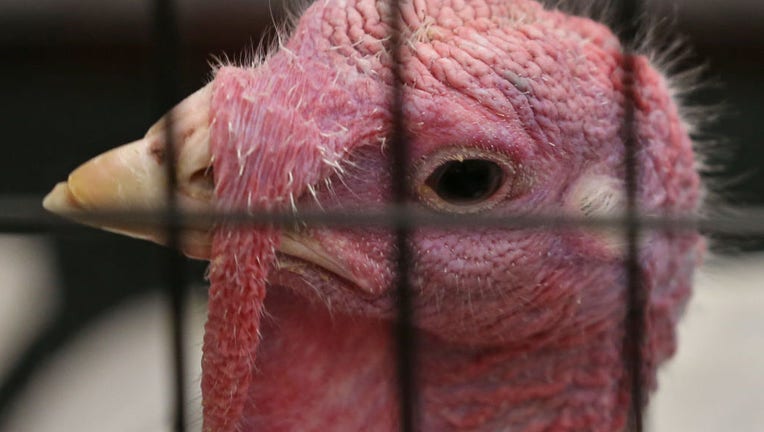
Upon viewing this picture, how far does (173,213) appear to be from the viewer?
871 millimetres

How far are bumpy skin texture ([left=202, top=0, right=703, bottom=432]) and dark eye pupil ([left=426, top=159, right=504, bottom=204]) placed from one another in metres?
0.01

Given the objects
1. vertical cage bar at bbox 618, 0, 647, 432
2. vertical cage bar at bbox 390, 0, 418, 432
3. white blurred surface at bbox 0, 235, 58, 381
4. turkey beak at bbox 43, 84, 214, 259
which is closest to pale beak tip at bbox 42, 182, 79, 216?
turkey beak at bbox 43, 84, 214, 259

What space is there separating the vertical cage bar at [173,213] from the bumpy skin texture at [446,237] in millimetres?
50

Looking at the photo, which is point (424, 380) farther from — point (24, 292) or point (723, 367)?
point (24, 292)

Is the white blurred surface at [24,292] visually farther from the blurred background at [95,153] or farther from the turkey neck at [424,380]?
the turkey neck at [424,380]

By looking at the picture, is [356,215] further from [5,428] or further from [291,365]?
[5,428]

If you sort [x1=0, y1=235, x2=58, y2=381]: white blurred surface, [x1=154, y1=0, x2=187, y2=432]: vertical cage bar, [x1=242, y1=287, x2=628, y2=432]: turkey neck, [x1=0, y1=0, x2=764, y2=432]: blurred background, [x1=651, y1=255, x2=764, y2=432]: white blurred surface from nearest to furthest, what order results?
[x1=154, y1=0, x2=187, y2=432]: vertical cage bar → [x1=242, y1=287, x2=628, y2=432]: turkey neck → [x1=651, y1=255, x2=764, y2=432]: white blurred surface → [x1=0, y1=0, x2=764, y2=432]: blurred background → [x1=0, y1=235, x2=58, y2=381]: white blurred surface

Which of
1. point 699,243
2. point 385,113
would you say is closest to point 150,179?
point 385,113

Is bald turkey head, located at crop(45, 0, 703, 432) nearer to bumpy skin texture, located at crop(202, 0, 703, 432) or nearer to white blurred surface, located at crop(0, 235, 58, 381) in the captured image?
bumpy skin texture, located at crop(202, 0, 703, 432)

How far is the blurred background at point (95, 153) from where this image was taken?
96.0 inches

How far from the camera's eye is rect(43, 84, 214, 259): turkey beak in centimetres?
97

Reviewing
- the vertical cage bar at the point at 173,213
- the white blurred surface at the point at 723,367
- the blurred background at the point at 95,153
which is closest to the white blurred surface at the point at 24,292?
the blurred background at the point at 95,153

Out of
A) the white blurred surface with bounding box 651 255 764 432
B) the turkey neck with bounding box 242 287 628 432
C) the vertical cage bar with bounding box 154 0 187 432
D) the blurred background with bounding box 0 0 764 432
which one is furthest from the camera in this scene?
the blurred background with bounding box 0 0 764 432

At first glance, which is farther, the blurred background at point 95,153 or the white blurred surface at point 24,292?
the white blurred surface at point 24,292
